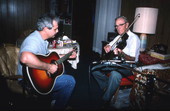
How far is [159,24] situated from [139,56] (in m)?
1.09

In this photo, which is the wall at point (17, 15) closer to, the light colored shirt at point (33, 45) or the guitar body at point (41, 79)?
the light colored shirt at point (33, 45)

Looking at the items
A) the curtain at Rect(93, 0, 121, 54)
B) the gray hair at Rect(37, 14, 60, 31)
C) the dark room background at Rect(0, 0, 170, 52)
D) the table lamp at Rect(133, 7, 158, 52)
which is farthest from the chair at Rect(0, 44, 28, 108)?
the curtain at Rect(93, 0, 121, 54)

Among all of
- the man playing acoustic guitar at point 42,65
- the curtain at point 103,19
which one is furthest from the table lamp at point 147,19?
the curtain at point 103,19

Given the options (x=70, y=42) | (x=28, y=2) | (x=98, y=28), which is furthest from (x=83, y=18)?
(x=70, y=42)

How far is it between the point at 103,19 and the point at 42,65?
459cm

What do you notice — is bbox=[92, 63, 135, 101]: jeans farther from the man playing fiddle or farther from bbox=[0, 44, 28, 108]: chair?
bbox=[0, 44, 28, 108]: chair

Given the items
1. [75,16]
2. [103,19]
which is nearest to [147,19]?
[103,19]

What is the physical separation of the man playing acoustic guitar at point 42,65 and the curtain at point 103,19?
3.37 m

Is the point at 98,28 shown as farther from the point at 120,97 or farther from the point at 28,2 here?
the point at 120,97

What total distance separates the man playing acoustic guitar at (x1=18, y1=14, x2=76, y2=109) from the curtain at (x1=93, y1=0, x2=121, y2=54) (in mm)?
3365

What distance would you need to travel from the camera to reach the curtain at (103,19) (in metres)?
4.97

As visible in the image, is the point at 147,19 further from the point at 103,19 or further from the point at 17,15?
the point at 17,15

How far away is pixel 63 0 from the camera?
5797 millimetres

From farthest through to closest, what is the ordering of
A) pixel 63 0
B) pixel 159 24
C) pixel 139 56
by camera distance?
pixel 63 0, pixel 159 24, pixel 139 56
